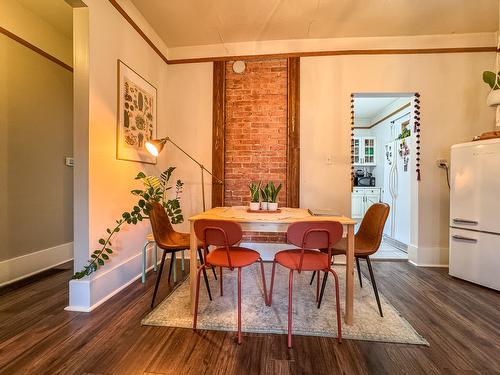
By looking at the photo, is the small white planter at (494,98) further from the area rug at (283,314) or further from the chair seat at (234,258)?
the chair seat at (234,258)

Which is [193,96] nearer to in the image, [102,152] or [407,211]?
[102,152]

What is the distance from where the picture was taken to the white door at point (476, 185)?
2.31 m

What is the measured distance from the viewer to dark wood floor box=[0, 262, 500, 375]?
1351mm

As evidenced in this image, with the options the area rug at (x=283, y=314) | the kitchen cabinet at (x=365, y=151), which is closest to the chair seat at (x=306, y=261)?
the area rug at (x=283, y=314)

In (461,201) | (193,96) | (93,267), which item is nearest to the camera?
(93,267)

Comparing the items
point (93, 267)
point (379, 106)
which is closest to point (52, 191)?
point (93, 267)

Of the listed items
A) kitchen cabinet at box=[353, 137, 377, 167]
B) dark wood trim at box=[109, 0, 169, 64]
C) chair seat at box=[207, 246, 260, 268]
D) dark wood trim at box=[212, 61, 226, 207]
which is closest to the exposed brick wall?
dark wood trim at box=[212, 61, 226, 207]

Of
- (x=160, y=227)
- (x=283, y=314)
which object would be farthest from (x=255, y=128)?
(x=283, y=314)

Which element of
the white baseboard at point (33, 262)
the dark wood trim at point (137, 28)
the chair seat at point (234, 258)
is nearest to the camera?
the chair seat at point (234, 258)

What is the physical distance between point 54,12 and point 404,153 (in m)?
5.08

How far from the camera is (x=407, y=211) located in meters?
3.77

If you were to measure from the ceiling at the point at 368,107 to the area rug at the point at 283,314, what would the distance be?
3821mm

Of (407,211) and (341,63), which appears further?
(407,211)

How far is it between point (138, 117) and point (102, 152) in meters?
0.75
